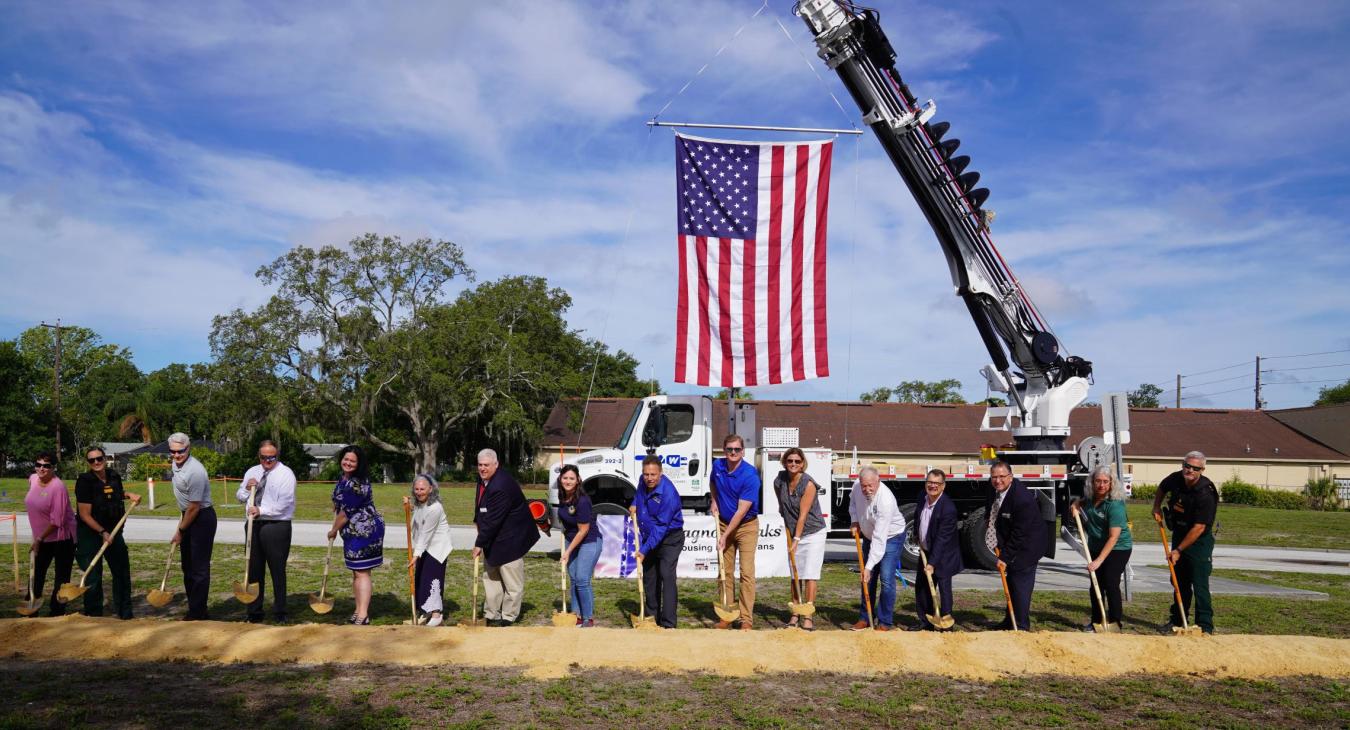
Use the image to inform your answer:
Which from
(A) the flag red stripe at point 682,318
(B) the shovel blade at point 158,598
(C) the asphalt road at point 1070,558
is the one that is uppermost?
(A) the flag red stripe at point 682,318

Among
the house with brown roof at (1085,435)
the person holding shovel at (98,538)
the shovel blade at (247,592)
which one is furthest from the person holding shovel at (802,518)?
the house with brown roof at (1085,435)

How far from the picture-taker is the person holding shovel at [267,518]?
8.47 m

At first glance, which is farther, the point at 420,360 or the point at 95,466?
the point at 420,360

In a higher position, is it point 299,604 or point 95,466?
point 95,466

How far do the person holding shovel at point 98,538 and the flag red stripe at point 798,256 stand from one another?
7958mm

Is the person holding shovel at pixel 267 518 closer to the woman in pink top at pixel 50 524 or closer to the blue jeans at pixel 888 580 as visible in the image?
the woman in pink top at pixel 50 524

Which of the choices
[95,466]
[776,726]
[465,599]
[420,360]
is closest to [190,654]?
[95,466]

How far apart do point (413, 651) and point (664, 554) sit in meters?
2.48

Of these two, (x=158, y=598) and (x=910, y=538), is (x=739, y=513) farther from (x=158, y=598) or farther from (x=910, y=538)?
(x=158, y=598)

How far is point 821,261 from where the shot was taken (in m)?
12.7

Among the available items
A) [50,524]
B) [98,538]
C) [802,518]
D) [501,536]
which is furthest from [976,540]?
[50,524]

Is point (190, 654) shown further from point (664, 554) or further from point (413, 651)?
point (664, 554)

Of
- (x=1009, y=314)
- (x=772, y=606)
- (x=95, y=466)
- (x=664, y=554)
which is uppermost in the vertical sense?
(x=1009, y=314)

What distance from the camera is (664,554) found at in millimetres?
8734
